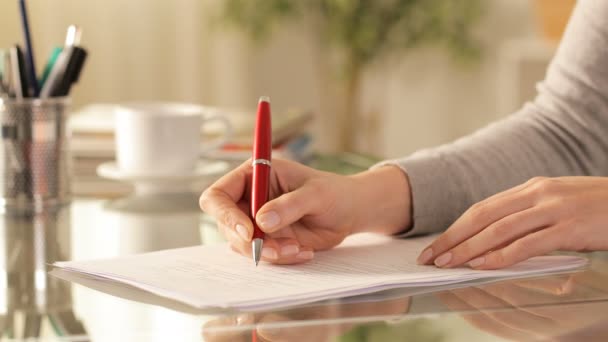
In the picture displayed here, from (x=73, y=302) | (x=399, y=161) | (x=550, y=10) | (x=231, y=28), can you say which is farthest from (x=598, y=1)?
(x=231, y=28)

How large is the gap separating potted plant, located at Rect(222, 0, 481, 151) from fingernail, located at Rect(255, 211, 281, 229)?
2.74 metres

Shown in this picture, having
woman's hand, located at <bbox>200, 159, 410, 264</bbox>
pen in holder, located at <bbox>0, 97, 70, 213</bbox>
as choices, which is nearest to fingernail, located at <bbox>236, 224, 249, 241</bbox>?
woman's hand, located at <bbox>200, 159, 410, 264</bbox>

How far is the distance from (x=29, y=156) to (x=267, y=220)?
1.48ft

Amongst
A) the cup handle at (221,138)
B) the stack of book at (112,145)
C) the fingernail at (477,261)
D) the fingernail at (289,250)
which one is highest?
the fingernail at (289,250)

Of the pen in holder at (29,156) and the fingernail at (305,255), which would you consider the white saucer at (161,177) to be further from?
the fingernail at (305,255)

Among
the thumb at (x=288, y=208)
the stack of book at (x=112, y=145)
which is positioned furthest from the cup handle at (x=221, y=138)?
the thumb at (x=288, y=208)

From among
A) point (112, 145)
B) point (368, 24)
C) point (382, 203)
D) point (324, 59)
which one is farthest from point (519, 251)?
point (324, 59)

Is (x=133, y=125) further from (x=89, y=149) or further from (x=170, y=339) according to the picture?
(x=170, y=339)

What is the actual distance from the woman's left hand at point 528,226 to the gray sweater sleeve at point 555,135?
157 mm

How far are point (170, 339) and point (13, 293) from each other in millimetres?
191

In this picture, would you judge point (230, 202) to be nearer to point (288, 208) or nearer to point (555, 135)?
point (288, 208)

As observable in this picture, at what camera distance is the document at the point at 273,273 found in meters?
0.65

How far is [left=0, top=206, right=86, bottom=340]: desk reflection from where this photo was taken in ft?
2.03

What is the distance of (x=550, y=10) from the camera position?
3.16 metres
